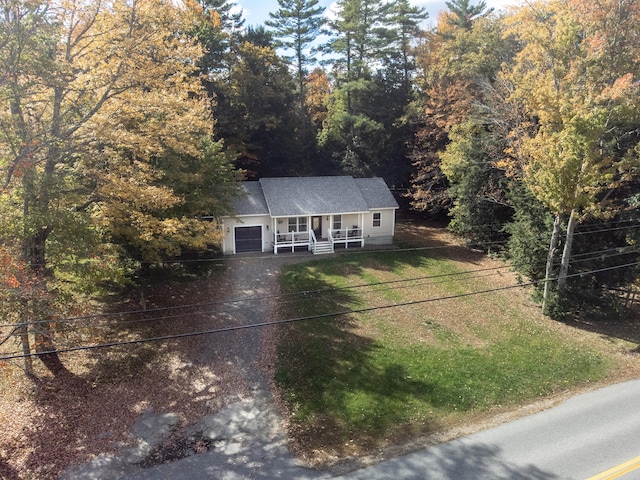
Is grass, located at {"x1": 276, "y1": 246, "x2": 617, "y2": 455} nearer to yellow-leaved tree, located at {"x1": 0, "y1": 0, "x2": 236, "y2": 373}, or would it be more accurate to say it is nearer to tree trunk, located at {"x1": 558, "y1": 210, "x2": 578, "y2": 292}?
tree trunk, located at {"x1": 558, "y1": 210, "x2": 578, "y2": 292}

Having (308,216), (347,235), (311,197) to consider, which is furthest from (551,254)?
(311,197)

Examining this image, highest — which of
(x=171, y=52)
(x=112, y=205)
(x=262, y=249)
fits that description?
(x=171, y=52)

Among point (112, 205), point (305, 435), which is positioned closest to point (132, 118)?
point (112, 205)

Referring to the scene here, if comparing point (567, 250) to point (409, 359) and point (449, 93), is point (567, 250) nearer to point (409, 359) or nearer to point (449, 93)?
point (409, 359)

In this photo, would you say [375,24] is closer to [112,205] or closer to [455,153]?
[455,153]

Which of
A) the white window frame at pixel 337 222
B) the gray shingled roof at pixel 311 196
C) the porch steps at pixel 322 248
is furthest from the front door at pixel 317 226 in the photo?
the porch steps at pixel 322 248

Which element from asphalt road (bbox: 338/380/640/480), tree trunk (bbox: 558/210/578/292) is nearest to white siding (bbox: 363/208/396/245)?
tree trunk (bbox: 558/210/578/292)

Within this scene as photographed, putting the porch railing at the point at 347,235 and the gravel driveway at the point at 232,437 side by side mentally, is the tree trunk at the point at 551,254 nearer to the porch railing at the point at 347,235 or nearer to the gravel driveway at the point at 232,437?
the porch railing at the point at 347,235
